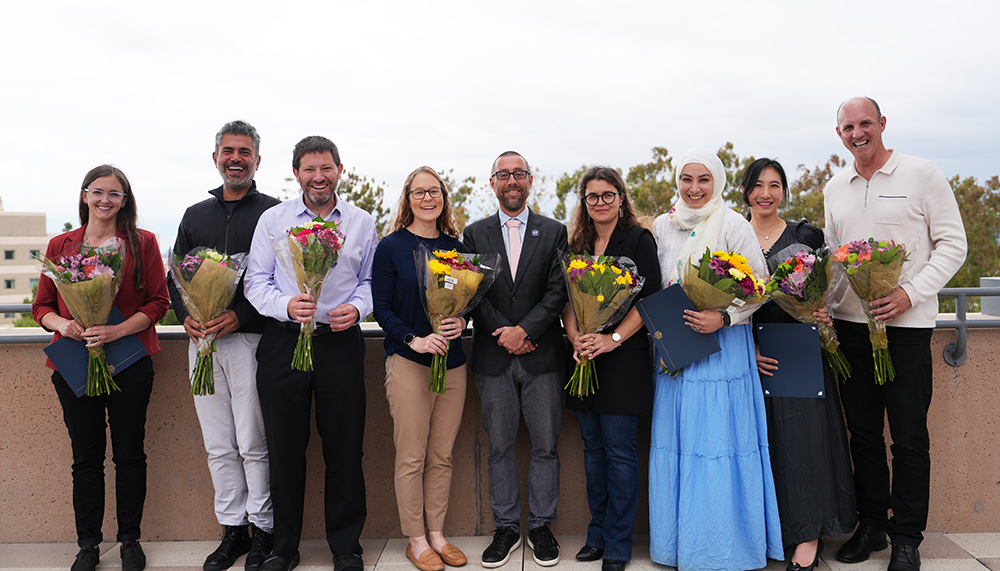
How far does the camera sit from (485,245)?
11.6 ft

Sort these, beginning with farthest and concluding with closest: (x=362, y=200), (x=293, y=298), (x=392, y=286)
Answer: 1. (x=362, y=200)
2. (x=392, y=286)
3. (x=293, y=298)

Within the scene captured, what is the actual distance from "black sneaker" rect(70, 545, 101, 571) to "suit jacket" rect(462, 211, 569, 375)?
2372mm

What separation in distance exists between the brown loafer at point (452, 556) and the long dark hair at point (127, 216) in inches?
88.2

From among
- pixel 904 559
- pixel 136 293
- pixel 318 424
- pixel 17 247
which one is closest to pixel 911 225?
pixel 904 559

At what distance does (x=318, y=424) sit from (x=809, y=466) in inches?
103

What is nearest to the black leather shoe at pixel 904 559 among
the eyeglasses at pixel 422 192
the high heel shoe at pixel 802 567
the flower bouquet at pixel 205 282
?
the high heel shoe at pixel 802 567

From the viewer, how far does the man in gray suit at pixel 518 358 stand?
348 cm

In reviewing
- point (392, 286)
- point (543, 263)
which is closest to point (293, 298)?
point (392, 286)

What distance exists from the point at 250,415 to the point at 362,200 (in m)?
18.8

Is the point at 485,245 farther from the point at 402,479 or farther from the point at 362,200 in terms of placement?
the point at 362,200

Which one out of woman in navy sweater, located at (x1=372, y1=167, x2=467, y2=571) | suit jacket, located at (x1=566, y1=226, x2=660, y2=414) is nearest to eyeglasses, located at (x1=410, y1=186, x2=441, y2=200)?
woman in navy sweater, located at (x1=372, y1=167, x2=467, y2=571)

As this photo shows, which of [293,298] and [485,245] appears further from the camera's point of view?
[485,245]

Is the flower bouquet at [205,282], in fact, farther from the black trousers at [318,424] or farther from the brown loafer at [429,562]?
the brown loafer at [429,562]

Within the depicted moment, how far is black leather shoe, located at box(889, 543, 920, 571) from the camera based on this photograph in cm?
331
